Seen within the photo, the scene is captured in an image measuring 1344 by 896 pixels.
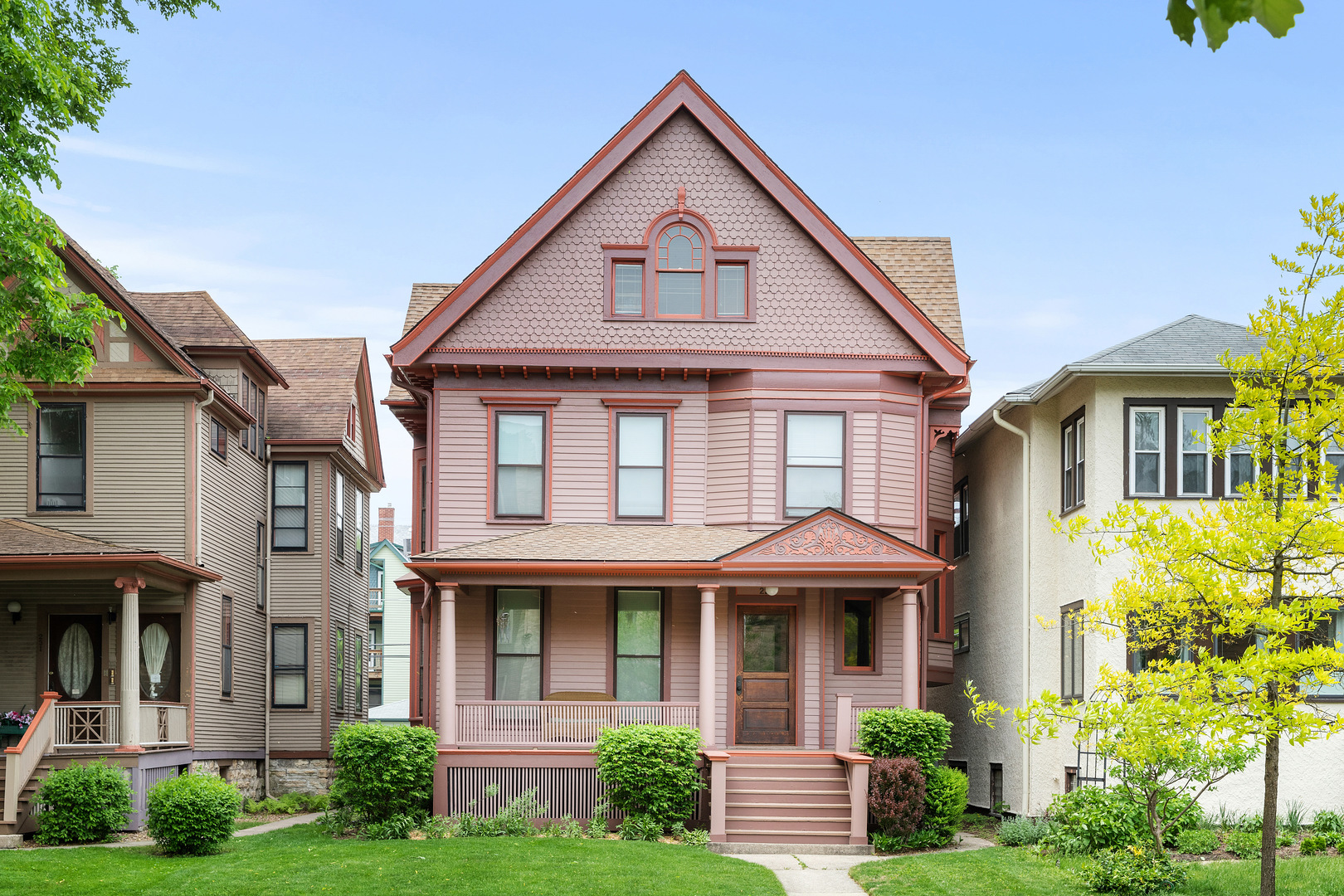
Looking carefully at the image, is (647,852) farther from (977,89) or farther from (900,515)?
(977,89)

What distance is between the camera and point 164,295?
83.8 feet

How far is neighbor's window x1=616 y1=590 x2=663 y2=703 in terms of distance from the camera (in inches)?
825

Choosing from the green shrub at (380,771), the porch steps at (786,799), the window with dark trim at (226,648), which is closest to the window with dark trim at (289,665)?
the window with dark trim at (226,648)

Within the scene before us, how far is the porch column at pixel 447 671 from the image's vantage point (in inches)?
755

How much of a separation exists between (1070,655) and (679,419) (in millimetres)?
7201

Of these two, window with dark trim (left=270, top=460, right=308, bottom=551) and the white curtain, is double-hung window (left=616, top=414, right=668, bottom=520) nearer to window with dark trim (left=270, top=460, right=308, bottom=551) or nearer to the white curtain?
the white curtain

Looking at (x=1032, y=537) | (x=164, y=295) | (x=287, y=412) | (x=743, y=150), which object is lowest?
(x=1032, y=537)

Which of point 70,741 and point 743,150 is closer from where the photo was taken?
point 70,741

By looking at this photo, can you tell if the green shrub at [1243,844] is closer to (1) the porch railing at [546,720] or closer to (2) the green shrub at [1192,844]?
(2) the green shrub at [1192,844]

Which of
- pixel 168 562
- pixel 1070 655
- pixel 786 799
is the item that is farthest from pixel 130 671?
pixel 1070 655

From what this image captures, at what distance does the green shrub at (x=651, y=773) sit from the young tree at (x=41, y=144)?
8.61 meters

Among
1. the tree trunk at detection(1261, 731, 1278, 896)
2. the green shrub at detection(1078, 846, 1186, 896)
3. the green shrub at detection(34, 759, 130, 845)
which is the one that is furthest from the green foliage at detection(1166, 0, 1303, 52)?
the green shrub at detection(34, 759, 130, 845)

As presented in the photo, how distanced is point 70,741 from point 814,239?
1411 cm

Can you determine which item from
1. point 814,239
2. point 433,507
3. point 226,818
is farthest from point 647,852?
point 814,239
